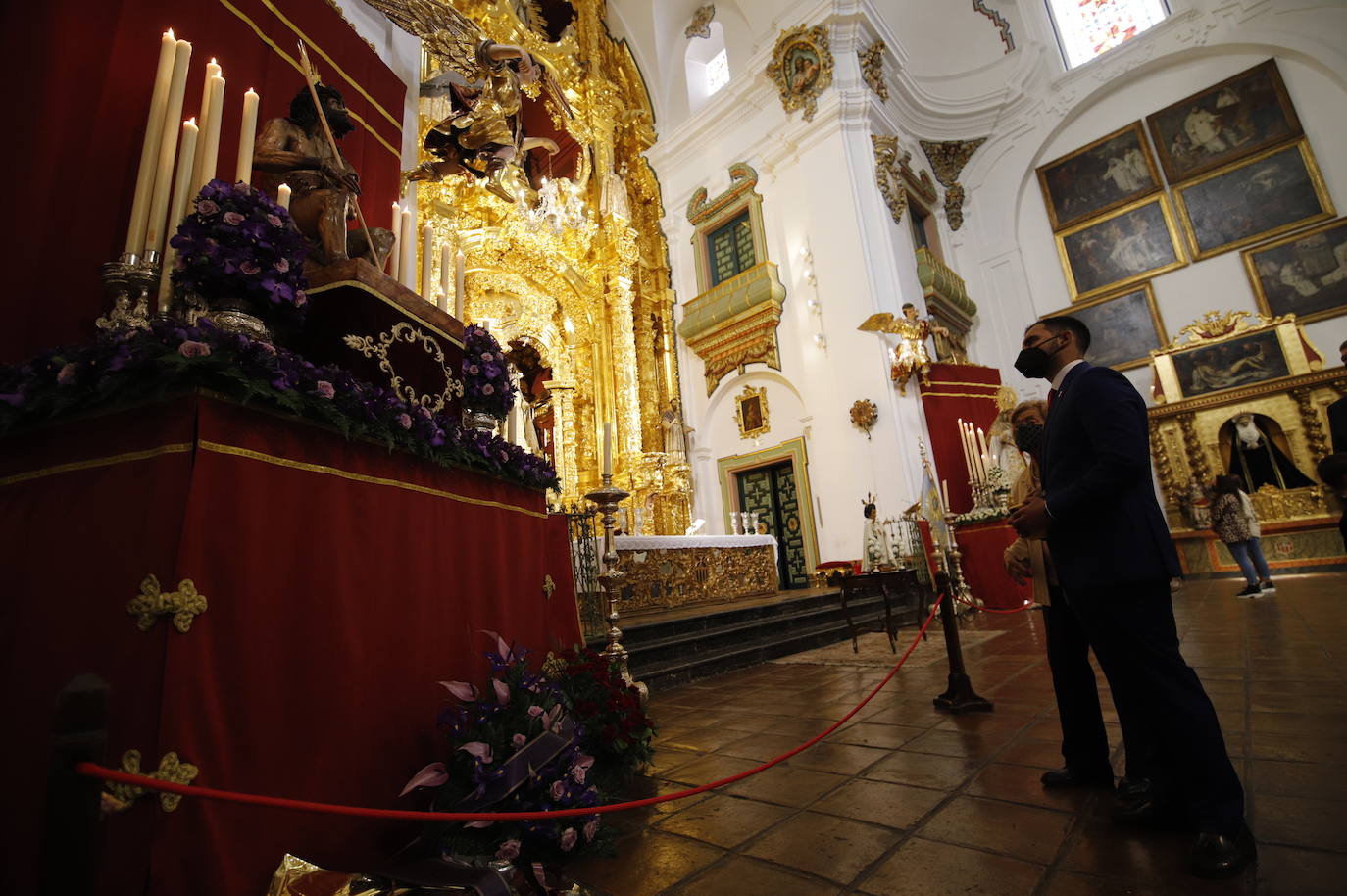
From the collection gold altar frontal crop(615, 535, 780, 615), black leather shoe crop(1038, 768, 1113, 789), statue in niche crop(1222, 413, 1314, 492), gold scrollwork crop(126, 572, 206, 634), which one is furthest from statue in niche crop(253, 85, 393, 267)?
statue in niche crop(1222, 413, 1314, 492)

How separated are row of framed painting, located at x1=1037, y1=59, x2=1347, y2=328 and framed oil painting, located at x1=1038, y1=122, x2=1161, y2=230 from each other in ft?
0.07

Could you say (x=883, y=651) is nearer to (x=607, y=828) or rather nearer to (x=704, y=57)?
(x=607, y=828)

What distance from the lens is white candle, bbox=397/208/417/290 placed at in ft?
11.5

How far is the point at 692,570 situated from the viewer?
7.33 metres

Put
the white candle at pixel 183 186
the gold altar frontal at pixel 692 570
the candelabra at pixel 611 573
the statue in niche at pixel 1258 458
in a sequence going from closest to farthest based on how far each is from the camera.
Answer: the white candle at pixel 183 186 → the candelabra at pixel 611 573 → the gold altar frontal at pixel 692 570 → the statue in niche at pixel 1258 458

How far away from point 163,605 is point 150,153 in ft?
6.56

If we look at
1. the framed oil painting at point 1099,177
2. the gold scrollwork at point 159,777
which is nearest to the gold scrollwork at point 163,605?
the gold scrollwork at point 159,777

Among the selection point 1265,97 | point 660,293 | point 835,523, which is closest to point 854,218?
point 660,293

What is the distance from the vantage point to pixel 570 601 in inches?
130

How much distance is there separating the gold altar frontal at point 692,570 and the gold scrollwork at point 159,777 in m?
4.99

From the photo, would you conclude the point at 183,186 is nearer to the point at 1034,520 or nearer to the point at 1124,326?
the point at 1034,520

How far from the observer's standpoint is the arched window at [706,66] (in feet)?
45.8

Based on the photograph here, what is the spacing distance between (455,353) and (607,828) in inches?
85.5

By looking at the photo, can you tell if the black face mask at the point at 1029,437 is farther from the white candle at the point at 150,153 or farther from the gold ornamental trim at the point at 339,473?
the white candle at the point at 150,153
